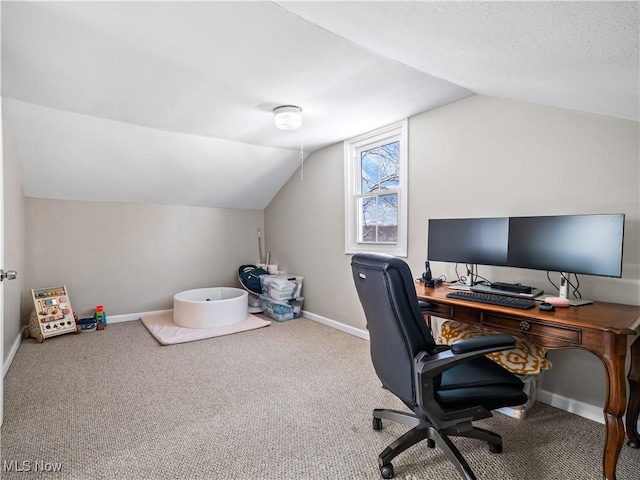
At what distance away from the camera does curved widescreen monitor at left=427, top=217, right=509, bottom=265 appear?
233 centimetres

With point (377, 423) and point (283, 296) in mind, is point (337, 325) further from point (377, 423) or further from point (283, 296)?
point (377, 423)

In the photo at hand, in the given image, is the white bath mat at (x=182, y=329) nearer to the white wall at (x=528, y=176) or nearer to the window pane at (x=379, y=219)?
the white wall at (x=528, y=176)

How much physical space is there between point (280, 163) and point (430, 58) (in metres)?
3.11

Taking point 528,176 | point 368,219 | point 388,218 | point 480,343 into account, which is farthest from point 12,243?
point 528,176

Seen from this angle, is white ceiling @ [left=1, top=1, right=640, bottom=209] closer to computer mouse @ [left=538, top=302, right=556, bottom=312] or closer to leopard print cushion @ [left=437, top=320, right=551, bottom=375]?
computer mouse @ [left=538, top=302, right=556, bottom=312]

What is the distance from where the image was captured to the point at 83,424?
204 centimetres

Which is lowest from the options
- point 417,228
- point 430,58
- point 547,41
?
point 417,228

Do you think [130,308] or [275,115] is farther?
[130,308]

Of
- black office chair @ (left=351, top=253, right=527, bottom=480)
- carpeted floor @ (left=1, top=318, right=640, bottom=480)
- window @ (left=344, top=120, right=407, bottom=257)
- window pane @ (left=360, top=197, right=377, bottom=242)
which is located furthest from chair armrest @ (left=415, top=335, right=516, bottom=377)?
window pane @ (left=360, top=197, right=377, bottom=242)

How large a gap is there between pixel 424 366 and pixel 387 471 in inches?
24.1

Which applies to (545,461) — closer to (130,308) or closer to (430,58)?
(430,58)

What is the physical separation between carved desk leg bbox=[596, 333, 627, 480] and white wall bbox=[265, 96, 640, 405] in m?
0.69

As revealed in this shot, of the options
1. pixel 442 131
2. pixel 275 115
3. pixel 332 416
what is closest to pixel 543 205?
pixel 442 131

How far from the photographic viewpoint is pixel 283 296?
4.48 m
